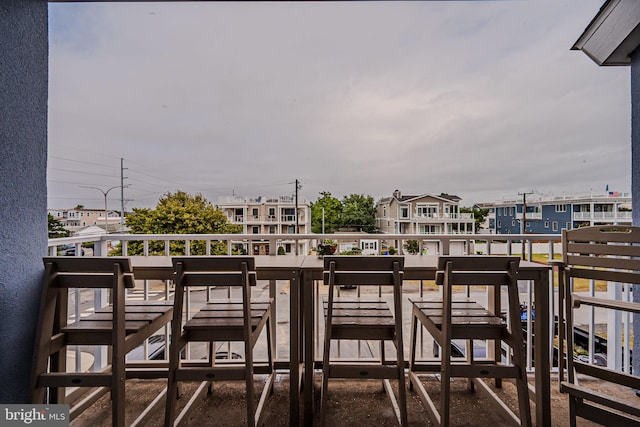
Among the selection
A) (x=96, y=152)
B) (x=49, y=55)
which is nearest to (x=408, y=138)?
(x=49, y=55)

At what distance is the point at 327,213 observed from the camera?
623 cm

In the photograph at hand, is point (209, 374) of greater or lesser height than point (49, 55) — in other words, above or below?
below

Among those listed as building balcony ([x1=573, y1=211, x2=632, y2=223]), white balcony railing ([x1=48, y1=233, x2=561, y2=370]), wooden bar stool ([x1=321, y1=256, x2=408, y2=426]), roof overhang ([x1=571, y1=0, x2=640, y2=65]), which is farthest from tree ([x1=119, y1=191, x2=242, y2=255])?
roof overhang ([x1=571, y1=0, x2=640, y2=65])

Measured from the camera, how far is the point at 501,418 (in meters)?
1.70

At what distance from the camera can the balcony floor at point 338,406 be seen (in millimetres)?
1675

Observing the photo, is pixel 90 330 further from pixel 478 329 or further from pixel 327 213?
pixel 327 213

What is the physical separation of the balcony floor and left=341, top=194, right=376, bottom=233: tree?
2.76 m

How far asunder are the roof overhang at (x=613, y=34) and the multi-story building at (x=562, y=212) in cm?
106

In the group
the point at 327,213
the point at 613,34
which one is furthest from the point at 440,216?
the point at 613,34

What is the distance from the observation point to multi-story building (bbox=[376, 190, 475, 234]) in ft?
14.8

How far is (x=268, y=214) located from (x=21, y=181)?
496 cm

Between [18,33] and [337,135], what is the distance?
16.9ft

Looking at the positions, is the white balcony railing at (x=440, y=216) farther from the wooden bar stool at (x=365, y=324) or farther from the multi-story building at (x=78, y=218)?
the multi-story building at (x=78, y=218)

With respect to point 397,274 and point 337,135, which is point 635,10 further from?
point 337,135
